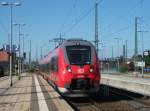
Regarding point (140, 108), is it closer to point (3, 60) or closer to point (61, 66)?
point (61, 66)

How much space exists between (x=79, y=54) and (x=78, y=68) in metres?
0.99

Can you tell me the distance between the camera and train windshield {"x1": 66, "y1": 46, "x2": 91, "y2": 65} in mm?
21803

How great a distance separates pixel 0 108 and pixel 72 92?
13.9 ft

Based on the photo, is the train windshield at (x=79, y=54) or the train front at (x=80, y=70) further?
the train windshield at (x=79, y=54)

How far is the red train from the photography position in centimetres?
2130

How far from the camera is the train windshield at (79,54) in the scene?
21803 millimetres

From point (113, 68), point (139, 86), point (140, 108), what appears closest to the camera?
point (140, 108)

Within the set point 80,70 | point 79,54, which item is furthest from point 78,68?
point 79,54

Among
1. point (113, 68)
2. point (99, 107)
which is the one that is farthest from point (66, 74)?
point (113, 68)

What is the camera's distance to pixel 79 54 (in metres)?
22.1

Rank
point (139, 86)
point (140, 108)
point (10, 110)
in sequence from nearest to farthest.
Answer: point (10, 110)
point (140, 108)
point (139, 86)

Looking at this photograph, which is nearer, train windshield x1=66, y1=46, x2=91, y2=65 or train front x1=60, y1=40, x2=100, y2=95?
train front x1=60, y1=40, x2=100, y2=95

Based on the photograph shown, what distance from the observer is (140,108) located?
19.3 metres

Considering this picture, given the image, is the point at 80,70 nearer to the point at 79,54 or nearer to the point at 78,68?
the point at 78,68
